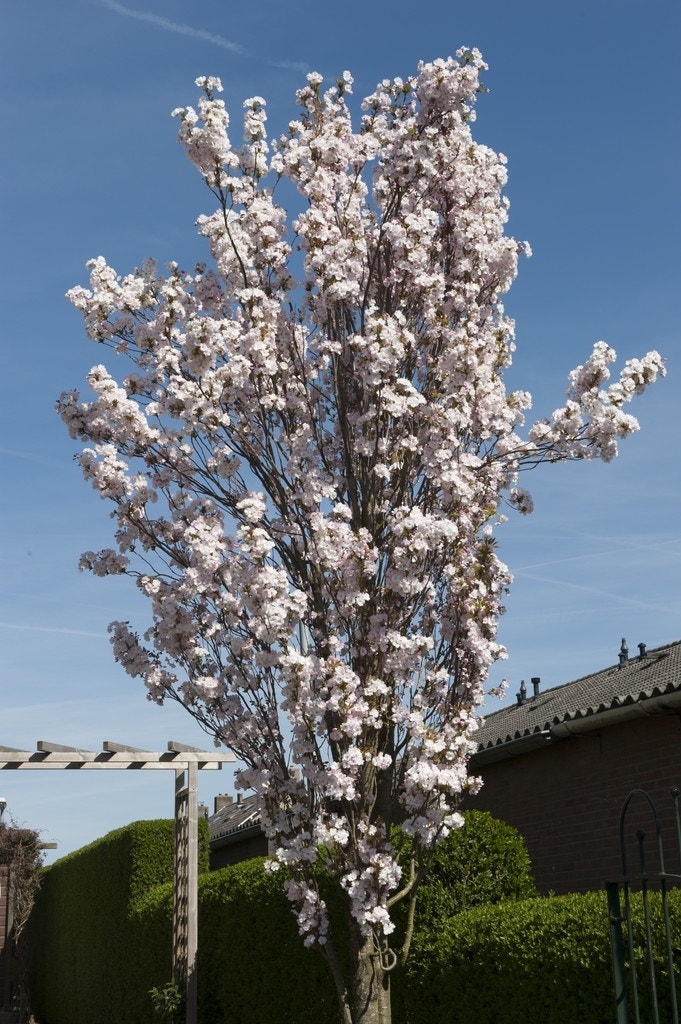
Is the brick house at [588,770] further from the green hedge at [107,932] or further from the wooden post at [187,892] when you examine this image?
the green hedge at [107,932]

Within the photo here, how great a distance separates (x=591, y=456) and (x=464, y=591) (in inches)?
58.9

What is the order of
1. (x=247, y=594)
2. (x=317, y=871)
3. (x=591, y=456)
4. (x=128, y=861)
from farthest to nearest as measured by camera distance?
1. (x=128, y=861)
2. (x=317, y=871)
3. (x=591, y=456)
4. (x=247, y=594)

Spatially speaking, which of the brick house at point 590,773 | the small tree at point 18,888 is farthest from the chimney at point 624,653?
the small tree at point 18,888

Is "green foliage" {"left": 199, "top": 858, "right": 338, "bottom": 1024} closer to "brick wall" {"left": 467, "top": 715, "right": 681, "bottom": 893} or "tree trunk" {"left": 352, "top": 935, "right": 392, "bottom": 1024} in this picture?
"tree trunk" {"left": 352, "top": 935, "right": 392, "bottom": 1024}

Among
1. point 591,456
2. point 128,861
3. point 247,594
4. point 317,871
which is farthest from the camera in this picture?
point 128,861

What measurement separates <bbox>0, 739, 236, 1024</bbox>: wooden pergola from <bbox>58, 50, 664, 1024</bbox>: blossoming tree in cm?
463

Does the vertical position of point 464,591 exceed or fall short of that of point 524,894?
it exceeds it

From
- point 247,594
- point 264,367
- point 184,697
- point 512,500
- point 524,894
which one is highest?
point 264,367

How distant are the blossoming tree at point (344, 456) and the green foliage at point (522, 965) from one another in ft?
1.34

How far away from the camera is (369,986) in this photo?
844cm

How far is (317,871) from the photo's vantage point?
9820mm

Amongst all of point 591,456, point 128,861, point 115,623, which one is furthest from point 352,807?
point 128,861

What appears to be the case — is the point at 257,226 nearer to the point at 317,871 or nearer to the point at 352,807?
the point at 352,807

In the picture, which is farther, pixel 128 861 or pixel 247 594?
pixel 128 861
